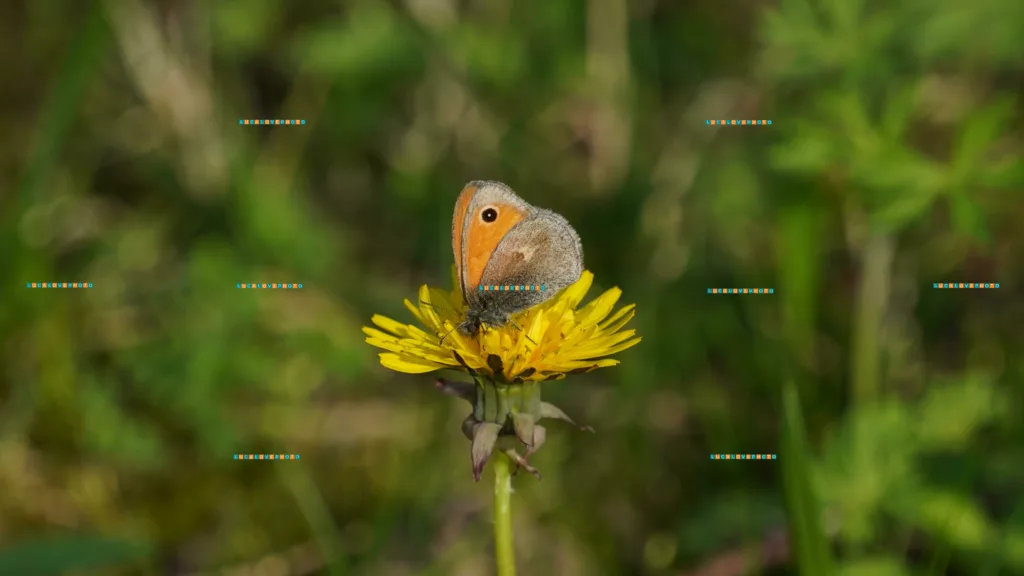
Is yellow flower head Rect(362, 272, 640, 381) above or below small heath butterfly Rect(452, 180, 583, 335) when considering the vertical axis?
below

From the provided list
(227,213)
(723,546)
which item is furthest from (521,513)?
(227,213)

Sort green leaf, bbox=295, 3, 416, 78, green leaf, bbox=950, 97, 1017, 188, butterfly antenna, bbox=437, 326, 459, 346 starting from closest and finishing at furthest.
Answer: butterfly antenna, bbox=437, 326, 459, 346 < green leaf, bbox=950, 97, 1017, 188 < green leaf, bbox=295, 3, 416, 78

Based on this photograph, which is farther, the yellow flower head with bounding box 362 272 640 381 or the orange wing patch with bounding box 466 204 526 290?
the orange wing patch with bounding box 466 204 526 290

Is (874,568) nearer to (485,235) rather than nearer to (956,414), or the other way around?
(956,414)

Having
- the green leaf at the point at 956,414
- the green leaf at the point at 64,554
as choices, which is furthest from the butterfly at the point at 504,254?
the green leaf at the point at 956,414

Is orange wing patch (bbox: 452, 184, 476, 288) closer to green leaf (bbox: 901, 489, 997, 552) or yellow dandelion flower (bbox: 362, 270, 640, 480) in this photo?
yellow dandelion flower (bbox: 362, 270, 640, 480)

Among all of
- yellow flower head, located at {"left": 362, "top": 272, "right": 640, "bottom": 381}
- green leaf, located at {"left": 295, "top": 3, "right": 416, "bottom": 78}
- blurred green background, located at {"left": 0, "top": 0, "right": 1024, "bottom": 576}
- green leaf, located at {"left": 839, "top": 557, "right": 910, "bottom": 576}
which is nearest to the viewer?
yellow flower head, located at {"left": 362, "top": 272, "right": 640, "bottom": 381}

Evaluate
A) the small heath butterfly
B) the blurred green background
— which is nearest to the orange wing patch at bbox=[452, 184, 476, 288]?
the small heath butterfly

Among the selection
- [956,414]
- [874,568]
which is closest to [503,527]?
[874,568]
